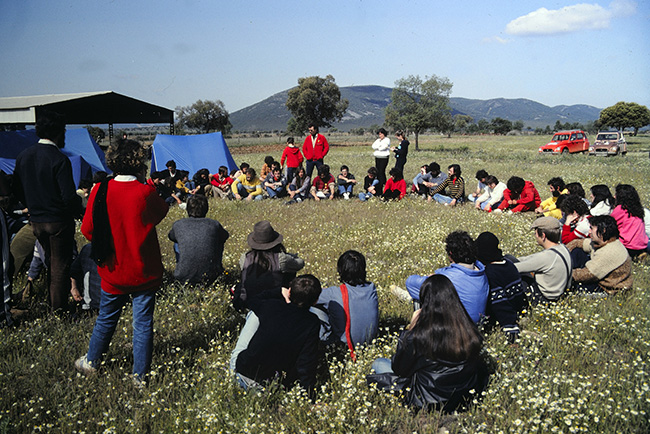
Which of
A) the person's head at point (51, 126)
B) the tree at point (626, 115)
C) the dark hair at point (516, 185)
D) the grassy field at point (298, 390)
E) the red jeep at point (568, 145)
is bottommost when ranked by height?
the grassy field at point (298, 390)

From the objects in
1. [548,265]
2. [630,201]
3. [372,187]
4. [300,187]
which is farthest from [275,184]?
[548,265]

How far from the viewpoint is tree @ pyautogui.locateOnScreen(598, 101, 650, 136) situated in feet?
255

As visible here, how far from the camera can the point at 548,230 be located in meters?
5.12

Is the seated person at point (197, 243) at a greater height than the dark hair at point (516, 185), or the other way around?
the dark hair at point (516, 185)

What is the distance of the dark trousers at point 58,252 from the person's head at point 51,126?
94 cm

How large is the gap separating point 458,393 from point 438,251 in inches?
189

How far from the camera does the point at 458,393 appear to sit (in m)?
3.41

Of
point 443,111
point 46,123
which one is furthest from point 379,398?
point 443,111

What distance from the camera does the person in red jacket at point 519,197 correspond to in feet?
36.5

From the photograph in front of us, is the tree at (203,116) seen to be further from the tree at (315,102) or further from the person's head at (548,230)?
the person's head at (548,230)

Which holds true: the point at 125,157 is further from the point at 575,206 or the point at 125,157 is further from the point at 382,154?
the point at 382,154

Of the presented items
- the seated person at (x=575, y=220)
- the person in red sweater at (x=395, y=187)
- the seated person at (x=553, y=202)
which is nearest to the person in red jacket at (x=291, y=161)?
the person in red sweater at (x=395, y=187)

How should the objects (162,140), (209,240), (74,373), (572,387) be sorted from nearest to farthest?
(572,387) → (74,373) → (209,240) → (162,140)

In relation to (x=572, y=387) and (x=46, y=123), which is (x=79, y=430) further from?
(x=572, y=387)
